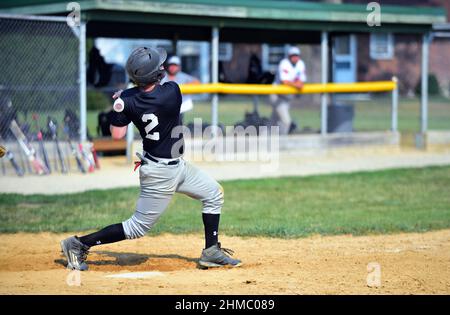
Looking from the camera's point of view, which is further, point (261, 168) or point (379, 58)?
point (379, 58)

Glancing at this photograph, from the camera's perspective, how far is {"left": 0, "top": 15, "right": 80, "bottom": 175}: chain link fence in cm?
1551

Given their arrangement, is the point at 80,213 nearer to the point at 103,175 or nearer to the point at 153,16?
the point at 103,175

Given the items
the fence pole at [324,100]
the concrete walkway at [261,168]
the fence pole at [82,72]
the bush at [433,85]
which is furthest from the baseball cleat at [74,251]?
the bush at [433,85]

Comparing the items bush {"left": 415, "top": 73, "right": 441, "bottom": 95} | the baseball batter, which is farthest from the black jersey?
bush {"left": 415, "top": 73, "right": 441, "bottom": 95}

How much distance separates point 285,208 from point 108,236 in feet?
16.7

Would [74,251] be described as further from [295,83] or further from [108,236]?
[295,83]

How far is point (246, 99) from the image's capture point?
27844mm

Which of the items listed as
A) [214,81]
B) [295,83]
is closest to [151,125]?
[214,81]

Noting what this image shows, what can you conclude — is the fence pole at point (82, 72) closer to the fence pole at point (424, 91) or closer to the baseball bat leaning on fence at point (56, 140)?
the baseball bat leaning on fence at point (56, 140)

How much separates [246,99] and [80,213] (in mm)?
16368

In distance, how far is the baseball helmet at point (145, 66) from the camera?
24.7 feet

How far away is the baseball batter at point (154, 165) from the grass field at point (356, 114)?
10811 millimetres

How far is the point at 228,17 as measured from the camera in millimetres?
17953

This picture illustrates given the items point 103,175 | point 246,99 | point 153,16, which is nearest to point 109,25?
point 153,16
